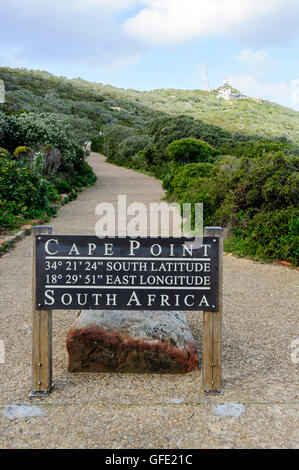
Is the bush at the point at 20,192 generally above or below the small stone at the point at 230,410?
above

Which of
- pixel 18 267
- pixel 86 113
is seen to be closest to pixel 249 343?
pixel 18 267

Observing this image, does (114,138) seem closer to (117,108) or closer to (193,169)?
(193,169)

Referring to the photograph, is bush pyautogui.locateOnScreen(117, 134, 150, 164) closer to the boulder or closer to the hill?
the hill

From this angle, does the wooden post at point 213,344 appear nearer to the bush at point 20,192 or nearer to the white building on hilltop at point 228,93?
the bush at point 20,192

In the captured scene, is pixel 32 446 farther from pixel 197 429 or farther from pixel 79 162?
pixel 79 162

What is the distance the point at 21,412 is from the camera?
3.06m

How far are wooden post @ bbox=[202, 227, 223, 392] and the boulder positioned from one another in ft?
1.15

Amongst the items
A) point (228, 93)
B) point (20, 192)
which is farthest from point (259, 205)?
point (228, 93)

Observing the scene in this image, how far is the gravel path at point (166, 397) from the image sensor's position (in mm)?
2770

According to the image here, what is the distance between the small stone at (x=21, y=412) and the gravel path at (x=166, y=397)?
0.03 metres

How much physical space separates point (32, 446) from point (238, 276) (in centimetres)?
461

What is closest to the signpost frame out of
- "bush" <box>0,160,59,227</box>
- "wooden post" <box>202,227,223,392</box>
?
"wooden post" <box>202,227,223,392</box>

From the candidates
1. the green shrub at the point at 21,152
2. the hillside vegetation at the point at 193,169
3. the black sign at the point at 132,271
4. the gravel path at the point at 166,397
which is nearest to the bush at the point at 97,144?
the hillside vegetation at the point at 193,169

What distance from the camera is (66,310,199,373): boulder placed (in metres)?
3.55
